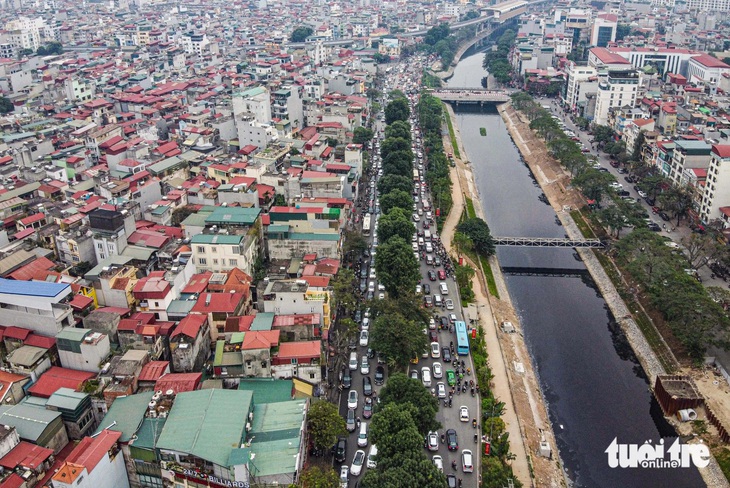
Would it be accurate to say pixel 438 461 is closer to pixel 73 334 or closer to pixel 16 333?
pixel 73 334

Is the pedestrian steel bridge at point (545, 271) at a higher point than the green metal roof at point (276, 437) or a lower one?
lower

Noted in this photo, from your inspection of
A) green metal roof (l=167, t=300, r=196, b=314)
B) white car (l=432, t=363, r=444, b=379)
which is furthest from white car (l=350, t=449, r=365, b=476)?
green metal roof (l=167, t=300, r=196, b=314)

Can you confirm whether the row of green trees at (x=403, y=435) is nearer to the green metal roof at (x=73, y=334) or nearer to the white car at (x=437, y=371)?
the white car at (x=437, y=371)

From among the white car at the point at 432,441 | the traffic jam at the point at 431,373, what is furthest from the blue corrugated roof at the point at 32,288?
the white car at the point at 432,441

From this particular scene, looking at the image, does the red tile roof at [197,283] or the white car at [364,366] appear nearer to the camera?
the white car at [364,366]

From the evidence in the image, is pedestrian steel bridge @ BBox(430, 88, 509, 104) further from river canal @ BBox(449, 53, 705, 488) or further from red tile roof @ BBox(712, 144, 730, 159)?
red tile roof @ BBox(712, 144, 730, 159)

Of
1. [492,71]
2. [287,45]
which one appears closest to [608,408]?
[492,71]
